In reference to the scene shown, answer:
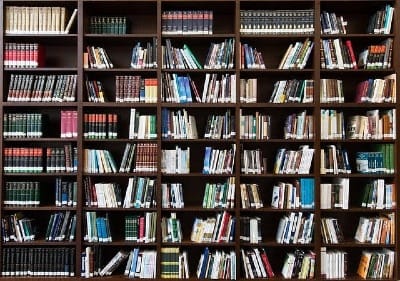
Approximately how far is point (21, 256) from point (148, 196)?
47.4 inches

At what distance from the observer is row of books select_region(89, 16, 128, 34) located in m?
3.76

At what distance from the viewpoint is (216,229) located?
3678 millimetres

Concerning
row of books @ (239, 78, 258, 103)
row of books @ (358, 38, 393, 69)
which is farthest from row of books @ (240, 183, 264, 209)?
row of books @ (358, 38, 393, 69)

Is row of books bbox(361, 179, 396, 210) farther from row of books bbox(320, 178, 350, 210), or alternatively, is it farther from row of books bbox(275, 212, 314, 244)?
row of books bbox(275, 212, 314, 244)

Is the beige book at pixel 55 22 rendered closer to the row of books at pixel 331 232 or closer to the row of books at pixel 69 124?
the row of books at pixel 69 124

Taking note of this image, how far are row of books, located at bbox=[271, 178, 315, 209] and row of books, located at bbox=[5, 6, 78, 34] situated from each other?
2328 millimetres

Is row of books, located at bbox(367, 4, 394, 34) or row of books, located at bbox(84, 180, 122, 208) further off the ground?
row of books, located at bbox(367, 4, 394, 34)

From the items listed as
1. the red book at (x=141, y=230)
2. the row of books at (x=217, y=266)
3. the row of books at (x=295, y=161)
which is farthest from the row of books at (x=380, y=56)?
the red book at (x=141, y=230)

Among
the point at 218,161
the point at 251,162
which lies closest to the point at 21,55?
the point at 218,161

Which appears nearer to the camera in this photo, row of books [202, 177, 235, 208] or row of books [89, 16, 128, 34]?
row of books [202, 177, 235, 208]

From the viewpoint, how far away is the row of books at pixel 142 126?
12.1 ft

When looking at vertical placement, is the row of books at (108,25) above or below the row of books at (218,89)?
above

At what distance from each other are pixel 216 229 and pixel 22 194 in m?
1.69

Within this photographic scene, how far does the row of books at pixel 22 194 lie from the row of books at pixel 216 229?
1398 millimetres
